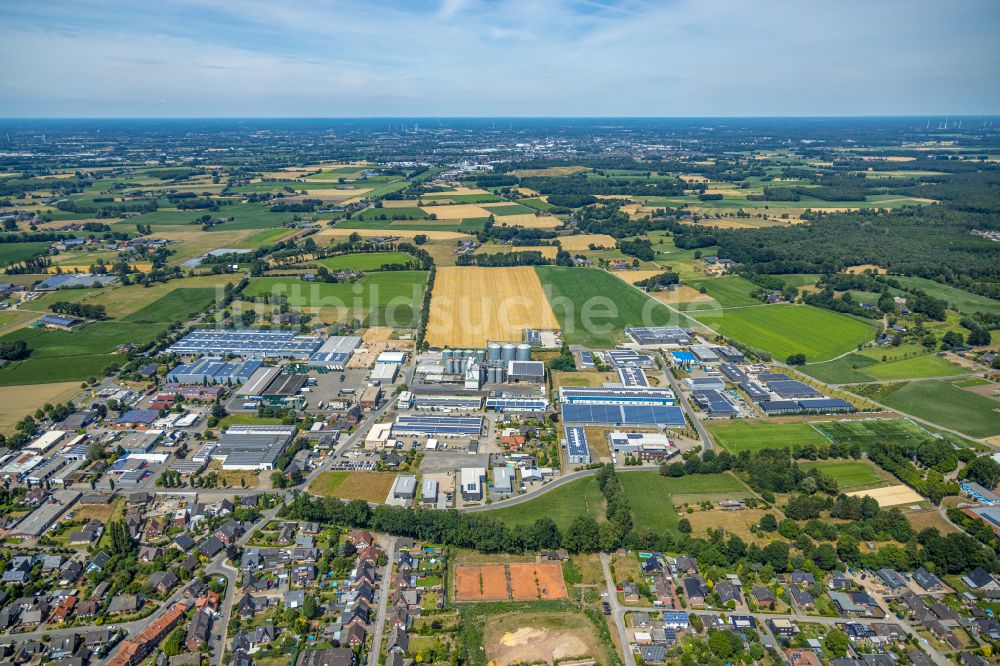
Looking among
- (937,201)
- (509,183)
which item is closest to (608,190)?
(509,183)

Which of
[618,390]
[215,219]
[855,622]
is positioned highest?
[215,219]

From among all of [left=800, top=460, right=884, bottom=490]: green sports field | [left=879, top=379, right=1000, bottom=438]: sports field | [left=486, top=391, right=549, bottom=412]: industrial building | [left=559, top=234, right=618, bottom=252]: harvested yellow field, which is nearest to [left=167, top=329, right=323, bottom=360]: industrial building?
[left=486, top=391, right=549, bottom=412]: industrial building

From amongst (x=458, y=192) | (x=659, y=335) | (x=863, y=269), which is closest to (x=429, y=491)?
(x=659, y=335)

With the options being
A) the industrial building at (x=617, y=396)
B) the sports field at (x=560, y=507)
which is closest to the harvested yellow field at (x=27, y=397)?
the sports field at (x=560, y=507)

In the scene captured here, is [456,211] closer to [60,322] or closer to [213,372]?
[60,322]

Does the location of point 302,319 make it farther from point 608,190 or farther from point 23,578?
point 608,190

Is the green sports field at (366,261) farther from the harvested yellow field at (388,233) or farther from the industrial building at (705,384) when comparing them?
the industrial building at (705,384)

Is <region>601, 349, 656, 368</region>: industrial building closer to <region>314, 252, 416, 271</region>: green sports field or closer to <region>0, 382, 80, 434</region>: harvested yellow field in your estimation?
<region>314, 252, 416, 271</region>: green sports field

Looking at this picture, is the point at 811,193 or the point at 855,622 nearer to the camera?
the point at 855,622
